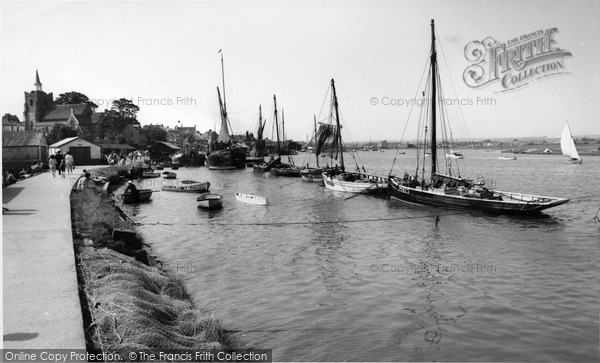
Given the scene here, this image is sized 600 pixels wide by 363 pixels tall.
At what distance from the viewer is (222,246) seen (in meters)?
21.3

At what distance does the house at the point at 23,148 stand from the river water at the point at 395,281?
23.1 meters

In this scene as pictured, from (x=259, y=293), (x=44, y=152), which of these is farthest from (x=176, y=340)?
(x=44, y=152)

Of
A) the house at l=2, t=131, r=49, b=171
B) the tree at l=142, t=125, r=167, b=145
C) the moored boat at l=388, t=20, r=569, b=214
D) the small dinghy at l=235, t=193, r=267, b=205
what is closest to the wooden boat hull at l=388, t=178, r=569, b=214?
the moored boat at l=388, t=20, r=569, b=214

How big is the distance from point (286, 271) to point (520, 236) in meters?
14.4

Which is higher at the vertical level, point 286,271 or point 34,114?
point 34,114

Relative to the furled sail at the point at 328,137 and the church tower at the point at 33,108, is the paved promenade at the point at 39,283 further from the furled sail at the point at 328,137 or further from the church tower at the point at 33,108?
the church tower at the point at 33,108

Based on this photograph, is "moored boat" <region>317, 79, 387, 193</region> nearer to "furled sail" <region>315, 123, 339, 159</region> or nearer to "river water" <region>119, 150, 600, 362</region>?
"furled sail" <region>315, 123, 339, 159</region>

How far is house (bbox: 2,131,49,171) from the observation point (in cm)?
4494

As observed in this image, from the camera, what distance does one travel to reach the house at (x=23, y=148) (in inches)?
1769

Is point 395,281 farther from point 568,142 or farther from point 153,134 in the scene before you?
point 153,134

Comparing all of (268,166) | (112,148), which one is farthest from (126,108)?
(268,166)

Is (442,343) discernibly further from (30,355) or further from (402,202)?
(402,202)

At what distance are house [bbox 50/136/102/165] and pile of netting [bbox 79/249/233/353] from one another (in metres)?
52.0

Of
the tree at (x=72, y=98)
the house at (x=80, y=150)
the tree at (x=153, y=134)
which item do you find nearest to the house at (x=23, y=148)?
the house at (x=80, y=150)
